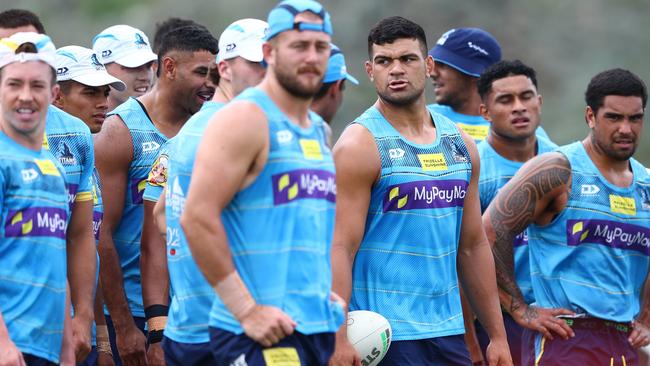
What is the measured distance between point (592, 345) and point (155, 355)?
263cm

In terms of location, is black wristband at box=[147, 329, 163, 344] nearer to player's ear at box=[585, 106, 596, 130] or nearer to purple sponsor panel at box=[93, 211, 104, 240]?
purple sponsor panel at box=[93, 211, 104, 240]

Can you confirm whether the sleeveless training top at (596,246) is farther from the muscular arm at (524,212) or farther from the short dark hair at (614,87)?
the short dark hair at (614,87)

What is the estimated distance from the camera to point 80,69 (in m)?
8.00

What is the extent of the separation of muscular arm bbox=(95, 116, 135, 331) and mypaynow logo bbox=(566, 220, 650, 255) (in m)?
2.66

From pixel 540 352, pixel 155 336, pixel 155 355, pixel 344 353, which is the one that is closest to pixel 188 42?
pixel 155 336

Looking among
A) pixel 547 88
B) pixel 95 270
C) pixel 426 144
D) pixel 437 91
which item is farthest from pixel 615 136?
pixel 547 88

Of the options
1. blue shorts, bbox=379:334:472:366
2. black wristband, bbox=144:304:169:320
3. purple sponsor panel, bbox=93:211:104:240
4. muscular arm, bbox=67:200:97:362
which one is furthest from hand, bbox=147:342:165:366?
blue shorts, bbox=379:334:472:366

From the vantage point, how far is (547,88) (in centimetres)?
1886

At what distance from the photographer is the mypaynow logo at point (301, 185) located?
5789 millimetres

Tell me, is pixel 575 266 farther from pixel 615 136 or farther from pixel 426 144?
pixel 426 144

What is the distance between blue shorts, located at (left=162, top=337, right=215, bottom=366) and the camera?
6336 millimetres

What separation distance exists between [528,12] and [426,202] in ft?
41.1

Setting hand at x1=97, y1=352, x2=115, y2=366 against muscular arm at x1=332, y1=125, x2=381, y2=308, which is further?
hand at x1=97, y1=352, x2=115, y2=366

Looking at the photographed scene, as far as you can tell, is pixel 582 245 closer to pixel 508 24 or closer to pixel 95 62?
pixel 95 62
